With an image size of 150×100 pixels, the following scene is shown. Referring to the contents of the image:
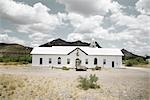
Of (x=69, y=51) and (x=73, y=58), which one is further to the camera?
(x=69, y=51)

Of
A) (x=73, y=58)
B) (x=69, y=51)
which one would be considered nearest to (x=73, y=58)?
(x=73, y=58)

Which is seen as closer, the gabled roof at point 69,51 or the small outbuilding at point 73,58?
the small outbuilding at point 73,58

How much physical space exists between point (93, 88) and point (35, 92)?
12.7 feet

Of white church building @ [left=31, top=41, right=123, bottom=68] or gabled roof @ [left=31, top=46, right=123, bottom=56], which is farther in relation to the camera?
gabled roof @ [left=31, top=46, right=123, bottom=56]

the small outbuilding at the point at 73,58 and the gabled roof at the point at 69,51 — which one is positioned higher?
the gabled roof at the point at 69,51

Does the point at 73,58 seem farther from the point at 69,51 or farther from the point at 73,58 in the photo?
the point at 69,51

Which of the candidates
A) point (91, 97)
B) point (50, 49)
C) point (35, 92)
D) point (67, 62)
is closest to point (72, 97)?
point (91, 97)

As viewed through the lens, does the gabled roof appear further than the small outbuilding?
Yes

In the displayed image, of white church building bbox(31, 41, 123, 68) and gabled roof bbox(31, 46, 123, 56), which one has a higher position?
gabled roof bbox(31, 46, 123, 56)

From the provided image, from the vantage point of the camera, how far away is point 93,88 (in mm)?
14477

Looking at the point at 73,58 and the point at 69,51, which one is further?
the point at 69,51

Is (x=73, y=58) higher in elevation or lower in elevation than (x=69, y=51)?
lower

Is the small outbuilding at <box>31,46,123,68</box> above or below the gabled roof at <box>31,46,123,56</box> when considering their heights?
below

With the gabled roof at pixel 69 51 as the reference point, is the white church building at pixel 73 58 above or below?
below
